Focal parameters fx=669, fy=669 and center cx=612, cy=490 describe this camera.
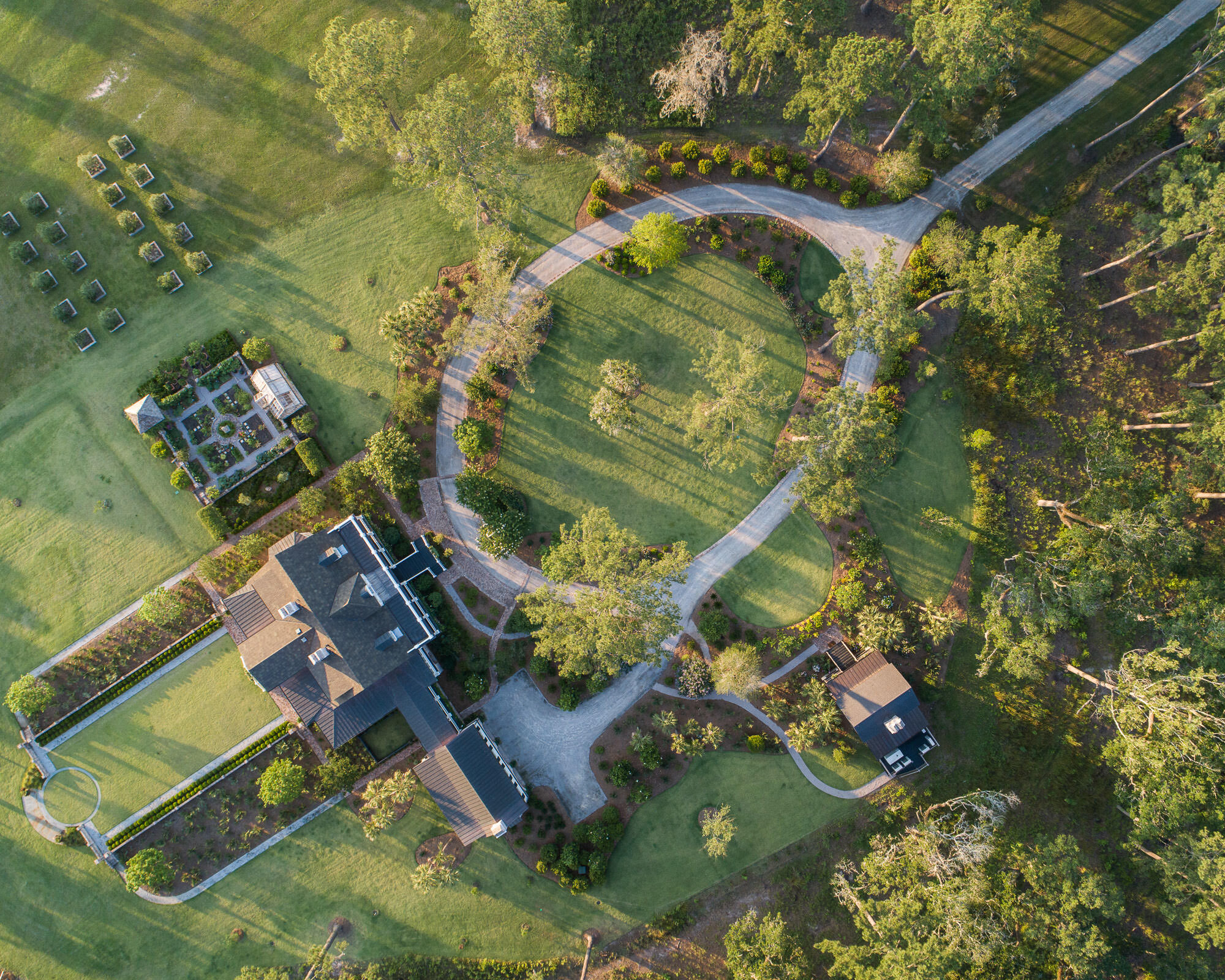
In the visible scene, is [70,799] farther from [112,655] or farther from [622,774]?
[622,774]

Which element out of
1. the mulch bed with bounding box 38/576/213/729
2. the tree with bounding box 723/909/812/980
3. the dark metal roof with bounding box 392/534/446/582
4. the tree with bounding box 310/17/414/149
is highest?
the tree with bounding box 310/17/414/149

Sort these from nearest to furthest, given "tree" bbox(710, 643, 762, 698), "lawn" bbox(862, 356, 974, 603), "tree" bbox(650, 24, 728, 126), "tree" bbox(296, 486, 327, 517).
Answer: "tree" bbox(710, 643, 762, 698) → "tree" bbox(650, 24, 728, 126) → "tree" bbox(296, 486, 327, 517) → "lawn" bbox(862, 356, 974, 603)

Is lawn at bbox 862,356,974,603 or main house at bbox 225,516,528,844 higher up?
main house at bbox 225,516,528,844

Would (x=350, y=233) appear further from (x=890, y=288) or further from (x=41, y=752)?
(x=41, y=752)

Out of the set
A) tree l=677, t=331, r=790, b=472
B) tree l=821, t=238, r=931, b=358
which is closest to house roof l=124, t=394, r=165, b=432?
tree l=677, t=331, r=790, b=472

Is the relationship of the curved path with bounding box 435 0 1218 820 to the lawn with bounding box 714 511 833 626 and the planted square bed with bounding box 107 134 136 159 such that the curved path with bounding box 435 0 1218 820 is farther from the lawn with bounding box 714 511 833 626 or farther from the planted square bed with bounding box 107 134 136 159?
the planted square bed with bounding box 107 134 136 159

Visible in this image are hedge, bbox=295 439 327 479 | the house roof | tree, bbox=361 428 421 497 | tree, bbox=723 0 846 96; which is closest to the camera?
tree, bbox=723 0 846 96

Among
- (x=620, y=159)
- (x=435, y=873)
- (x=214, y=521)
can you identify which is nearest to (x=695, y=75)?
(x=620, y=159)
